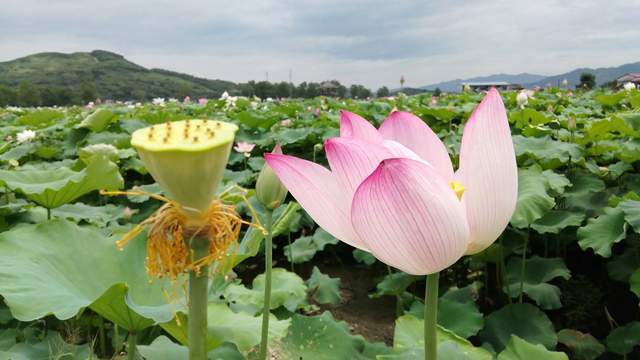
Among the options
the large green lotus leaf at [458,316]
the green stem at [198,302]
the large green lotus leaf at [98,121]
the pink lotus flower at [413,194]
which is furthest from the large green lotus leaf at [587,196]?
the large green lotus leaf at [98,121]

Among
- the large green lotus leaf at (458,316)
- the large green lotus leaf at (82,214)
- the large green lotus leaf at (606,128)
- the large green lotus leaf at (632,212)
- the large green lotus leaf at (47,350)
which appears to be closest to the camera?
the large green lotus leaf at (47,350)

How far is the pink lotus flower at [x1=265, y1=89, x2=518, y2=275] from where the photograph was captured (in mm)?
537

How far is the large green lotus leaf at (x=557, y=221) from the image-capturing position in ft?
6.21

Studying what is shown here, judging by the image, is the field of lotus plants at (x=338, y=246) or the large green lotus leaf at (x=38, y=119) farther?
the large green lotus leaf at (x=38, y=119)

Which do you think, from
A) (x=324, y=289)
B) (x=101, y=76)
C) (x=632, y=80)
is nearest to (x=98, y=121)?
(x=324, y=289)

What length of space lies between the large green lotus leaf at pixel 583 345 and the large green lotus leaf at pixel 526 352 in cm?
79

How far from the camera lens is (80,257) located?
0.94 m

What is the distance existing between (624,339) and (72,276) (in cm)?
161

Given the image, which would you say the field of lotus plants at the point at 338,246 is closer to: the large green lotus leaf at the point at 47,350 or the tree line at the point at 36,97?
the large green lotus leaf at the point at 47,350

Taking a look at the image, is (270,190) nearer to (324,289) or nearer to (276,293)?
(276,293)

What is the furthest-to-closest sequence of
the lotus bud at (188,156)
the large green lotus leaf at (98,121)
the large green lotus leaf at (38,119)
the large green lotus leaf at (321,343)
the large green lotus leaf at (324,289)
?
the large green lotus leaf at (38,119) → the large green lotus leaf at (98,121) → the large green lotus leaf at (324,289) → the large green lotus leaf at (321,343) → the lotus bud at (188,156)

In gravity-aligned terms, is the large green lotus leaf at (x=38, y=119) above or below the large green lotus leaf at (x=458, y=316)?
above

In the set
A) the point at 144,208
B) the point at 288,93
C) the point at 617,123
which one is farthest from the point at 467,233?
the point at 288,93

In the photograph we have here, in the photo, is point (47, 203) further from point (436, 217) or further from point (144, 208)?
point (436, 217)
